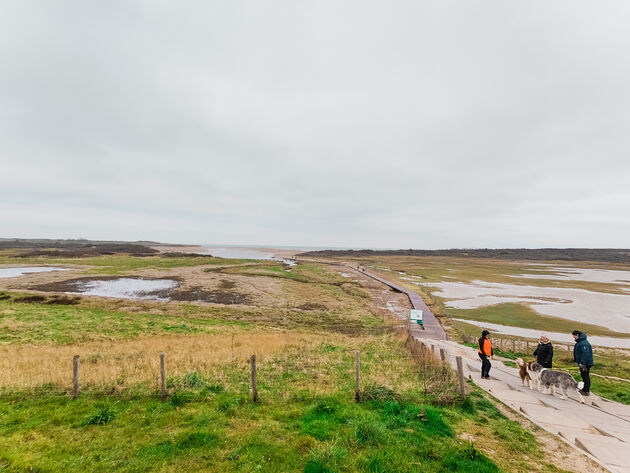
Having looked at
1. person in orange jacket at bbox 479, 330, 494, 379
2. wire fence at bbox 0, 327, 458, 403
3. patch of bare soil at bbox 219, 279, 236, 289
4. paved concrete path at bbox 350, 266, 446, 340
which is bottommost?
paved concrete path at bbox 350, 266, 446, 340

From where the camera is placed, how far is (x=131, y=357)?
1628 cm

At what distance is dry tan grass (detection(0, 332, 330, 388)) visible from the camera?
12.5 metres

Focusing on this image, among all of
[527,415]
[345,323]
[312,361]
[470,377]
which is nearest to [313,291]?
[345,323]

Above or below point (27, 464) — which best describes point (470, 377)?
below

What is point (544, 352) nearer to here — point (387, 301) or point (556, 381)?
point (556, 381)

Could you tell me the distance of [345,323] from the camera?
106 ft

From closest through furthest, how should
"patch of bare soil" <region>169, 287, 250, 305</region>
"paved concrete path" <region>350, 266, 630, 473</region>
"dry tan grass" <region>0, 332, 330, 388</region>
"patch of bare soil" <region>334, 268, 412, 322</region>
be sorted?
"paved concrete path" <region>350, 266, 630, 473</region>, "dry tan grass" <region>0, 332, 330, 388</region>, "patch of bare soil" <region>334, 268, 412, 322</region>, "patch of bare soil" <region>169, 287, 250, 305</region>

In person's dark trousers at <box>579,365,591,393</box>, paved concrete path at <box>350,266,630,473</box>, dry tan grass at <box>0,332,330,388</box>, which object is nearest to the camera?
paved concrete path at <box>350,266,630,473</box>

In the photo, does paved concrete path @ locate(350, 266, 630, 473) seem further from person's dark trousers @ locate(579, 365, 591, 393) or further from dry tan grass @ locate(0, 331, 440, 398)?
dry tan grass @ locate(0, 331, 440, 398)

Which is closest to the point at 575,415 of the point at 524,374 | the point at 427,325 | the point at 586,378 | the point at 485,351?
the point at 524,374

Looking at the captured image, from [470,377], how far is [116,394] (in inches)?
575

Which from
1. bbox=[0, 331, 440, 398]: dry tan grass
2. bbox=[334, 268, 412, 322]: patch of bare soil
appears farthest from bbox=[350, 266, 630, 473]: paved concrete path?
bbox=[334, 268, 412, 322]: patch of bare soil

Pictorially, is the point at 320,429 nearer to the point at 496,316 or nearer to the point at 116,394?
the point at 116,394

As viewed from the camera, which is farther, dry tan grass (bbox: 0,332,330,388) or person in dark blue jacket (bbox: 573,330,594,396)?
dry tan grass (bbox: 0,332,330,388)
